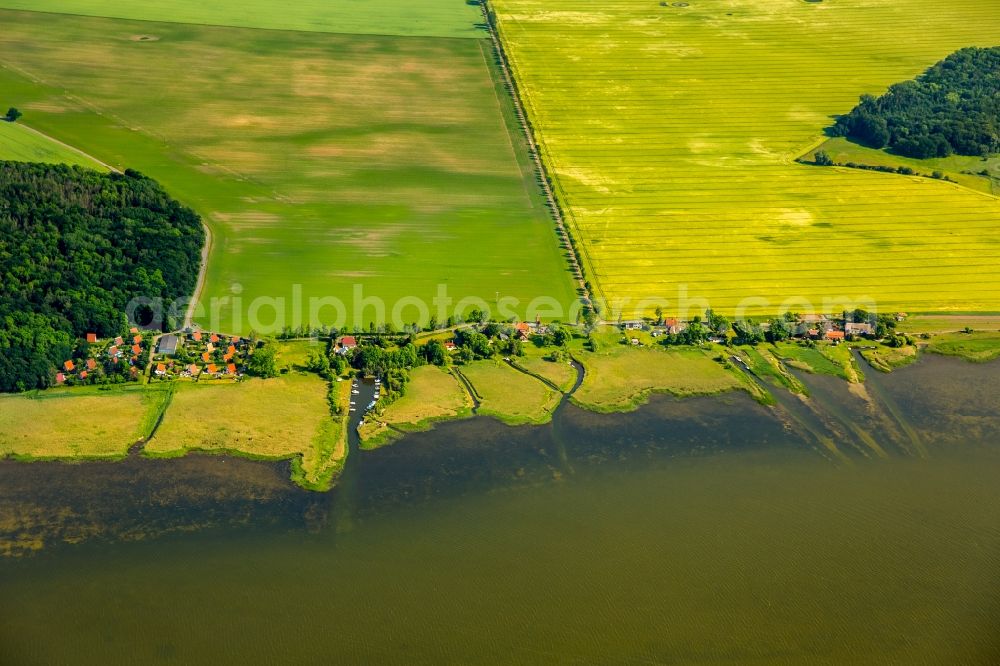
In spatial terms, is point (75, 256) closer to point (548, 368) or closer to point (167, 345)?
point (167, 345)

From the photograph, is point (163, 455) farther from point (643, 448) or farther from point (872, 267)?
point (872, 267)

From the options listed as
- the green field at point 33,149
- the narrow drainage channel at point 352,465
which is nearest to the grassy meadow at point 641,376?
the narrow drainage channel at point 352,465

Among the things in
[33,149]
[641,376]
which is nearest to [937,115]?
[641,376]

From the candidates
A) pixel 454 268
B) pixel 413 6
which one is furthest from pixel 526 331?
pixel 413 6

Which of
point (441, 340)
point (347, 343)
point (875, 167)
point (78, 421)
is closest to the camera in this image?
point (78, 421)

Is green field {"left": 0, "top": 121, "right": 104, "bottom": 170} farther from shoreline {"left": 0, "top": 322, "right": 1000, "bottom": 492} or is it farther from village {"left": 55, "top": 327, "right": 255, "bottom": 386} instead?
shoreline {"left": 0, "top": 322, "right": 1000, "bottom": 492}

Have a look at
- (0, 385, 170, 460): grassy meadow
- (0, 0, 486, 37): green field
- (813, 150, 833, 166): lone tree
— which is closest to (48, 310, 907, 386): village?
(0, 385, 170, 460): grassy meadow

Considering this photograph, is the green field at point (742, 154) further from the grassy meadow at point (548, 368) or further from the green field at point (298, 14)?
the grassy meadow at point (548, 368)
